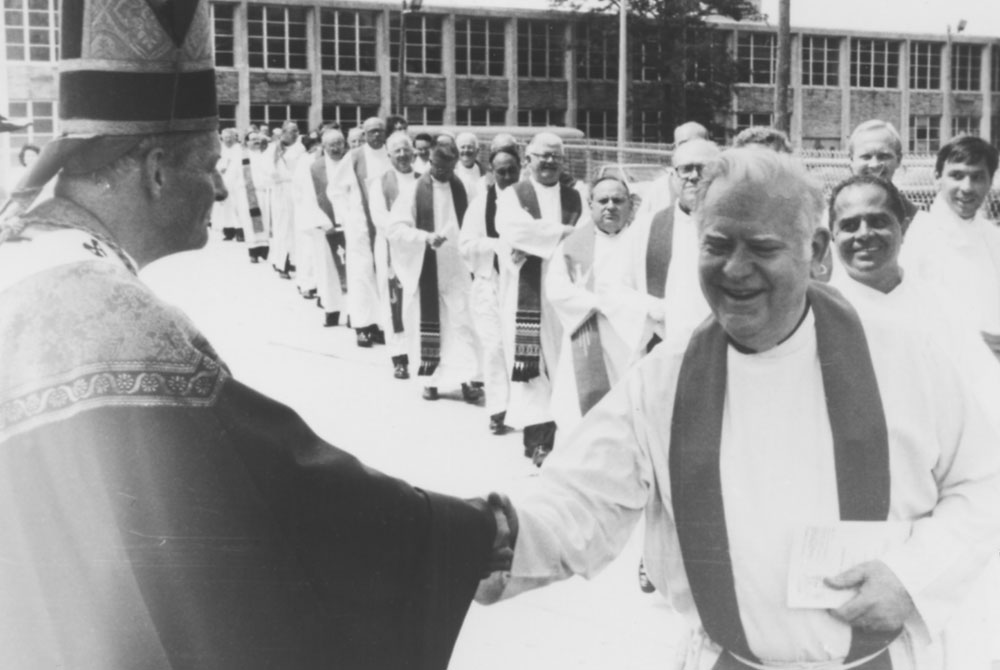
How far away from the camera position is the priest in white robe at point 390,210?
425 inches

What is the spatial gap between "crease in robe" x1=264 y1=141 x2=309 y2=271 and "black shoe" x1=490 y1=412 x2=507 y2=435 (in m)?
8.94

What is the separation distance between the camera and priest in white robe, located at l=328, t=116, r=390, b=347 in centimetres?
1241

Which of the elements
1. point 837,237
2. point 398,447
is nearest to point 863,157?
point 837,237

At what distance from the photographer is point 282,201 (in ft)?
57.6

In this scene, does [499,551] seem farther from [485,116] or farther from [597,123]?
[597,123]

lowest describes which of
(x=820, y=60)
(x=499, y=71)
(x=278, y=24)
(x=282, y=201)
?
(x=282, y=201)

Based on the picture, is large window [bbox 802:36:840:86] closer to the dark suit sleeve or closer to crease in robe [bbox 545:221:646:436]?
crease in robe [bbox 545:221:646:436]

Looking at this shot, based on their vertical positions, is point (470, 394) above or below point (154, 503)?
below

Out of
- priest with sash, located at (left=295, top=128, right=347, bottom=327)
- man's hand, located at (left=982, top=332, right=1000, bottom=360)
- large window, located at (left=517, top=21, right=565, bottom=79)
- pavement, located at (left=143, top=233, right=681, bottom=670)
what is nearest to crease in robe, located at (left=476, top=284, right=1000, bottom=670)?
pavement, located at (left=143, top=233, right=681, bottom=670)

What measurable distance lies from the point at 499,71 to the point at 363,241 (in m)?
21.9

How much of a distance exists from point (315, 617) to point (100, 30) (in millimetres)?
1034

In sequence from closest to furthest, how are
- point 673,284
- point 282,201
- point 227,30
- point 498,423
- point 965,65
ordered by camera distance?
1. point 673,284
2. point 498,423
3. point 227,30
4. point 282,201
5. point 965,65

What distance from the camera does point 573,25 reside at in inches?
1455

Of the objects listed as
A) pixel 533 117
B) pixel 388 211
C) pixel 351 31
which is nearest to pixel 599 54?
pixel 533 117
